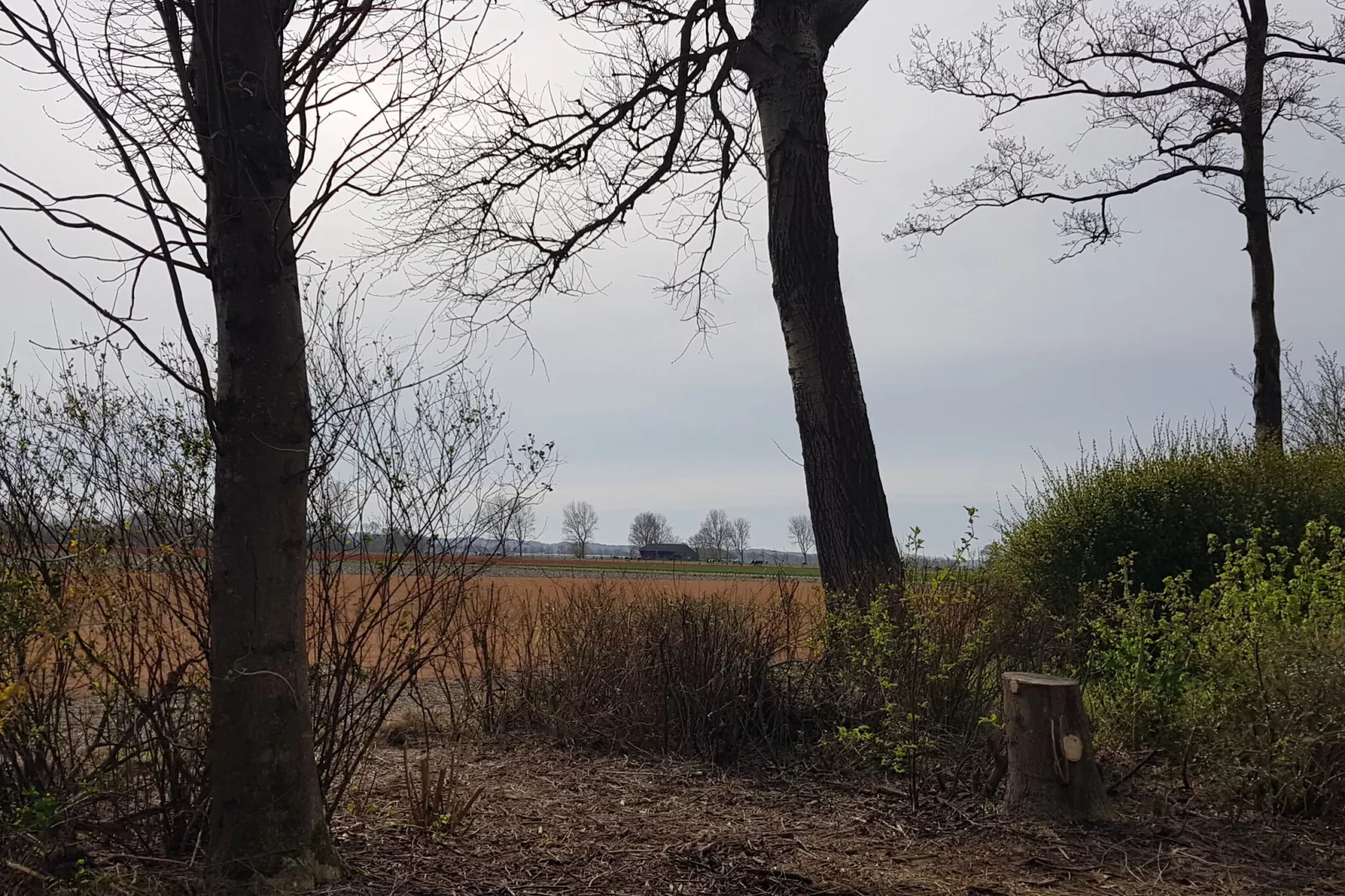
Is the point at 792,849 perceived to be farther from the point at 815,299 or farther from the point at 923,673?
the point at 815,299

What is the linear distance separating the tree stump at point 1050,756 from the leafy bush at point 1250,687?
26.1 inches

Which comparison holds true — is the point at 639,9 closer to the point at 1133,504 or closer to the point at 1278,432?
the point at 1133,504

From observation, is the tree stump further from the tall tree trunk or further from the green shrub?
the tall tree trunk

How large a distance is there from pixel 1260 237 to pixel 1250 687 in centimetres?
1015

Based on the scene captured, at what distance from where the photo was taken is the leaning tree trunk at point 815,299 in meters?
7.51

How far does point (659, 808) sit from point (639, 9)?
722 centimetres

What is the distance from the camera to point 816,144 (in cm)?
806

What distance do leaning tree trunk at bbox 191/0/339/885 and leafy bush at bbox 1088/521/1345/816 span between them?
4.05 metres

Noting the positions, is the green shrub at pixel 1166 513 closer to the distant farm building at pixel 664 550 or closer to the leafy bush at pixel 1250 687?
the leafy bush at pixel 1250 687

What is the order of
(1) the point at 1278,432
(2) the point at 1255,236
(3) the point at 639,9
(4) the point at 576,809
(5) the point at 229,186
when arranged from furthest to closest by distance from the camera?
(2) the point at 1255,236
(1) the point at 1278,432
(3) the point at 639,9
(4) the point at 576,809
(5) the point at 229,186

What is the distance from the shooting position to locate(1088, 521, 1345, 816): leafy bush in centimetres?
463

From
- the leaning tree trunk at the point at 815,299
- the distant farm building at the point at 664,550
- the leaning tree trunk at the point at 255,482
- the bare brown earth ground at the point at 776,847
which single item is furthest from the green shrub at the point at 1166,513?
the distant farm building at the point at 664,550

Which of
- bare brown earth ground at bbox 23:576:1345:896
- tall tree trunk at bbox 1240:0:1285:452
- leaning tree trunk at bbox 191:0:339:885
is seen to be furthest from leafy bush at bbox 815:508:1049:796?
tall tree trunk at bbox 1240:0:1285:452

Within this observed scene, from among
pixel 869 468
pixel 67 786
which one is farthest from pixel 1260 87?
pixel 67 786
